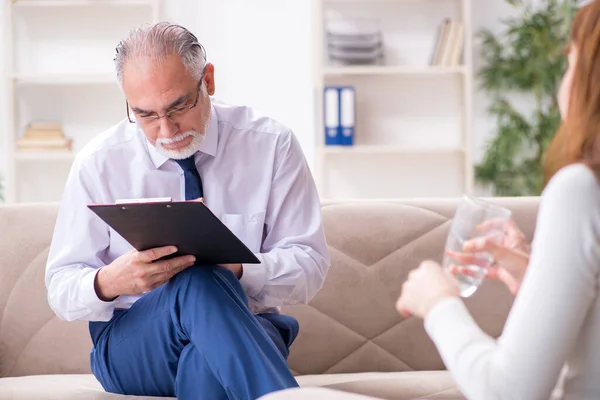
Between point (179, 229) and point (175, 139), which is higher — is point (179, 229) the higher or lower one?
the lower one

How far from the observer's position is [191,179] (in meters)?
2.05

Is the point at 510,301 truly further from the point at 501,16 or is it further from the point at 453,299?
the point at 501,16

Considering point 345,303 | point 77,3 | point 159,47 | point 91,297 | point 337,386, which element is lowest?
point 337,386

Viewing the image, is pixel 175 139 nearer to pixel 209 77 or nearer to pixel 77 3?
pixel 209 77

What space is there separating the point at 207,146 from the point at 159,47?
0.85ft

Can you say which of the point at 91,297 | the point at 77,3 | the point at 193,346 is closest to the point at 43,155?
the point at 77,3

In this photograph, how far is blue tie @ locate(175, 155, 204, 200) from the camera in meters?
2.04

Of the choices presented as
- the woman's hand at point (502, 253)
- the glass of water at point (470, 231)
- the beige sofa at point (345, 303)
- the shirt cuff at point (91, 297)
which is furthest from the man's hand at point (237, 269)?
the glass of water at point (470, 231)

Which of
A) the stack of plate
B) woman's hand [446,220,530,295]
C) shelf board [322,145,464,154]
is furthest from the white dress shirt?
the stack of plate

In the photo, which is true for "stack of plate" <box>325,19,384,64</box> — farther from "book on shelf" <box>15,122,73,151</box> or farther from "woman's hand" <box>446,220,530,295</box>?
"woman's hand" <box>446,220,530,295</box>

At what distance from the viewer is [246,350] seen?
1566 mm

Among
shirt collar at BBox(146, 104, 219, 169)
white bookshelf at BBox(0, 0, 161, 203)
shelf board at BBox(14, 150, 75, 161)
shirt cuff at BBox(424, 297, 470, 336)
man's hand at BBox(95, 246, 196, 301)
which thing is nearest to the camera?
shirt cuff at BBox(424, 297, 470, 336)

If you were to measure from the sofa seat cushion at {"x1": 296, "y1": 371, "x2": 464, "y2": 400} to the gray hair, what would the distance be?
0.76 meters

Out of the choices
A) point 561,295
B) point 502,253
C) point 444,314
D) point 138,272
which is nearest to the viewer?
point 561,295
